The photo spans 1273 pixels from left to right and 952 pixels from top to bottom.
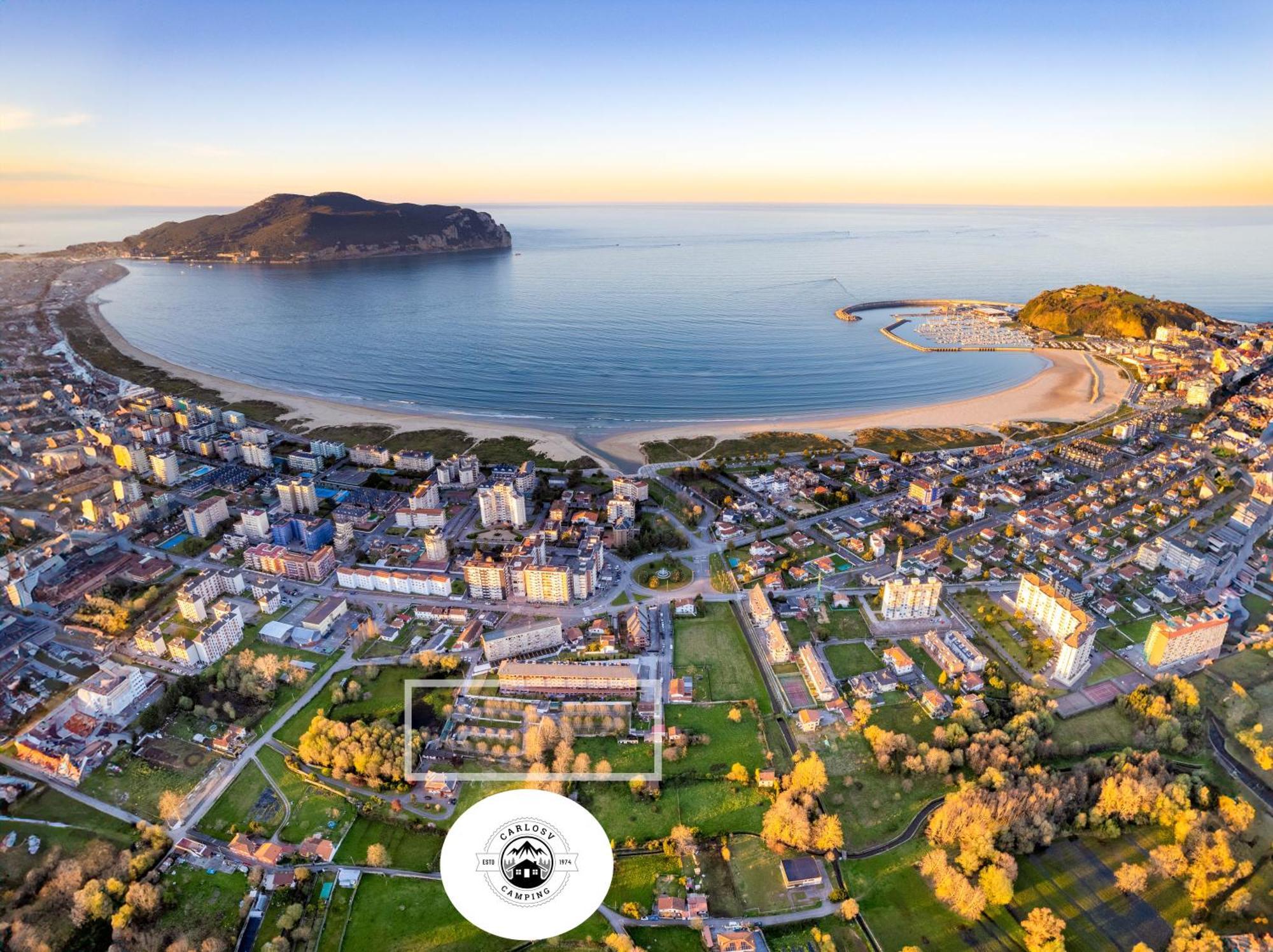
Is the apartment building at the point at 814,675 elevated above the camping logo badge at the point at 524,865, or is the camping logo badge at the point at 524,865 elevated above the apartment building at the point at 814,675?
the camping logo badge at the point at 524,865

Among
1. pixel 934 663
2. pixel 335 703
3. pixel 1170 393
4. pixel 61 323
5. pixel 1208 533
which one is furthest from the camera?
pixel 61 323

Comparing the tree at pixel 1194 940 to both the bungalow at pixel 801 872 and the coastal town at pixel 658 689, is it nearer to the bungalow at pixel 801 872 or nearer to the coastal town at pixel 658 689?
the coastal town at pixel 658 689

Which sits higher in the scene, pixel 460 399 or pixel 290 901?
pixel 460 399

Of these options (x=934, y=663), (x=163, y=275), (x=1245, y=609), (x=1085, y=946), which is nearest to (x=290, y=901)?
(x=1085, y=946)

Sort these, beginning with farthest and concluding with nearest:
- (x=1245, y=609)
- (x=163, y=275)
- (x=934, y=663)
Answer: (x=163, y=275) → (x=1245, y=609) → (x=934, y=663)

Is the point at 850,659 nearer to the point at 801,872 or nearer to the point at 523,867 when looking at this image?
the point at 801,872

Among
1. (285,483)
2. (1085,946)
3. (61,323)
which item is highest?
(61,323)

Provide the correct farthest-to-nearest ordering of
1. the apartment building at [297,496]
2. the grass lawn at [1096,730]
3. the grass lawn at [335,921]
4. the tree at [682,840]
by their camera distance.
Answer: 1. the apartment building at [297,496]
2. the grass lawn at [1096,730]
3. the tree at [682,840]
4. the grass lawn at [335,921]

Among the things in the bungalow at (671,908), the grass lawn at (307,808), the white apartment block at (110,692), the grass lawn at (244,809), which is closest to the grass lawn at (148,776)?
the grass lawn at (244,809)

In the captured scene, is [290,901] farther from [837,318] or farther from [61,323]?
[61,323]
